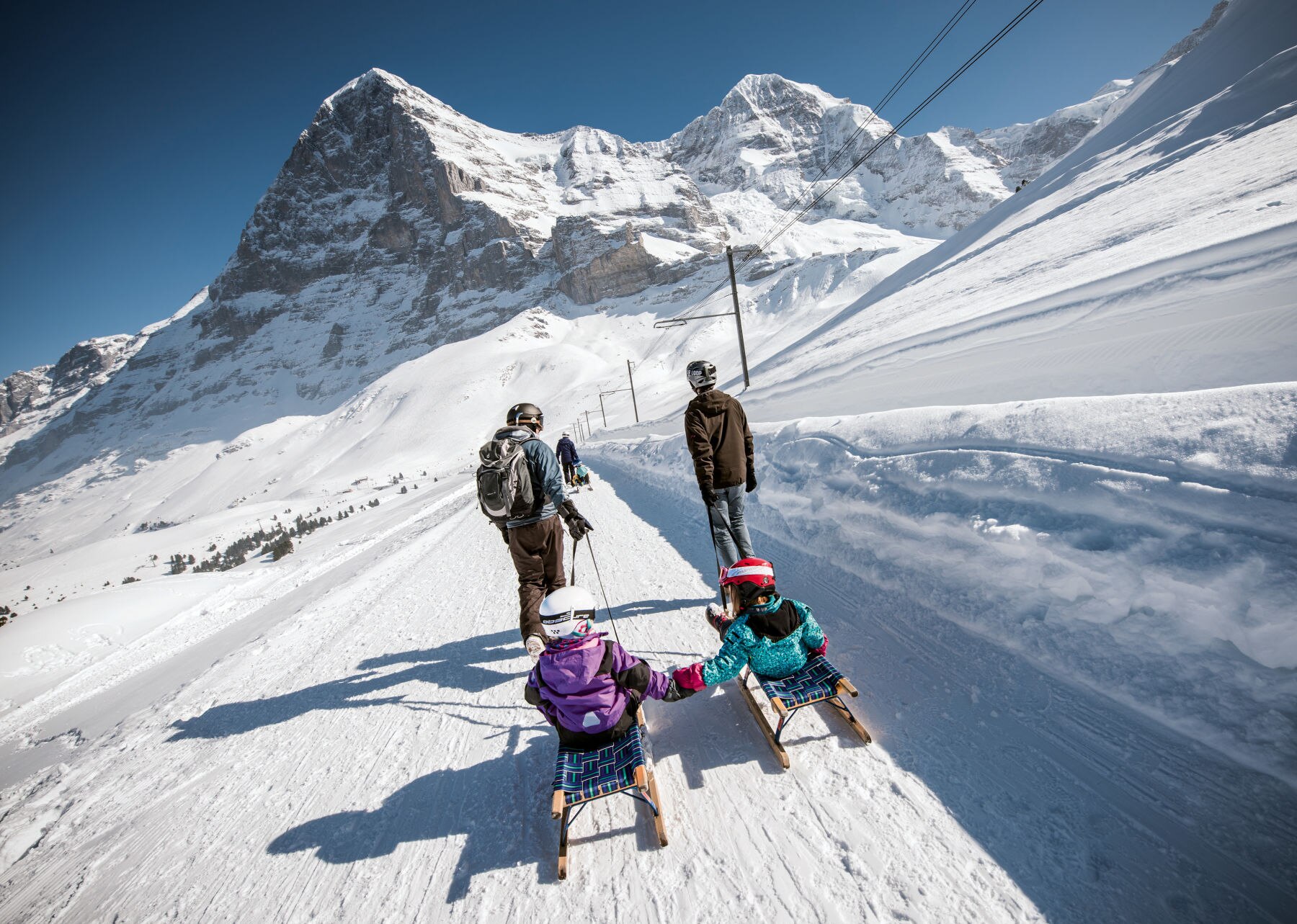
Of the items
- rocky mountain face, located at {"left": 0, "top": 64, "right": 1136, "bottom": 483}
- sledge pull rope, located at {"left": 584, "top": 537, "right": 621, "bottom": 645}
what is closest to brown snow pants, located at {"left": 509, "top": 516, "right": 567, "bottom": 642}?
sledge pull rope, located at {"left": 584, "top": 537, "right": 621, "bottom": 645}

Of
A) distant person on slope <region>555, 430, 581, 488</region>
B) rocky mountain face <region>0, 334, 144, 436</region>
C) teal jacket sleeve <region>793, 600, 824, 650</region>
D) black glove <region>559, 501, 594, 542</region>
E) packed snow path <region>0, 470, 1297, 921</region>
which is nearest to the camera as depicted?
packed snow path <region>0, 470, 1297, 921</region>

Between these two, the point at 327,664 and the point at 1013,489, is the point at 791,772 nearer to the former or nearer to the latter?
the point at 1013,489

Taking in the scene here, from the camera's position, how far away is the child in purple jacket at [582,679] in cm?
256

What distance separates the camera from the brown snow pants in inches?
153

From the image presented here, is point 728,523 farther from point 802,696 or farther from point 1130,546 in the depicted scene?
point 1130,546

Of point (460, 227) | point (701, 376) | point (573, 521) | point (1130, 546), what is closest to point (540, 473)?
point (573, 521)

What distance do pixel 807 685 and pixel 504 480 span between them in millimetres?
2418

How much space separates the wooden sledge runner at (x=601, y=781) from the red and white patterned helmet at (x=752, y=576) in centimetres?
98

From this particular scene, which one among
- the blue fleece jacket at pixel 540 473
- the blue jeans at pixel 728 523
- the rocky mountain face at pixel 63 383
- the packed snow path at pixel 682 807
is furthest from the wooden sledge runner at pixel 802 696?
the rocky mountain face at pixel 63 383

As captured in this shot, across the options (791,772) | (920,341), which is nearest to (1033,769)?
(791,772)

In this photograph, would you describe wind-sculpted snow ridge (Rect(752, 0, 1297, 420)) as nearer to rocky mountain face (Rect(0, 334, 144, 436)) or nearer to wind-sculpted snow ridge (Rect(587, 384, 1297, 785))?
wind-sculpted snow ridge (Rect(587, 384, 1297, 785))

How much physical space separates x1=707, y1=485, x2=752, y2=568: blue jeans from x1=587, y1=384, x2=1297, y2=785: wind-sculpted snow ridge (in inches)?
42.4

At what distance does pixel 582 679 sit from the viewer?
258 cm

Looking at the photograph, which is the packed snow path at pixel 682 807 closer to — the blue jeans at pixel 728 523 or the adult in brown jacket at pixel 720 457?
the blue jeans at pixel 728 523
